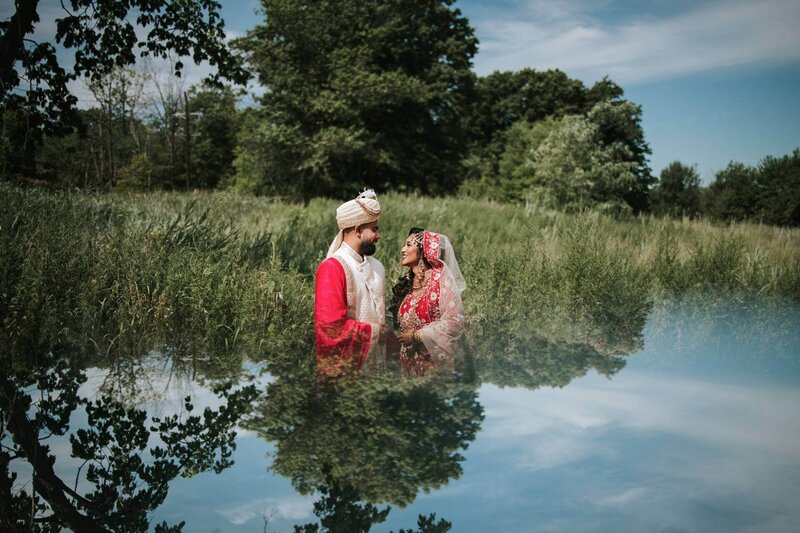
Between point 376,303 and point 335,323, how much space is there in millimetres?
423

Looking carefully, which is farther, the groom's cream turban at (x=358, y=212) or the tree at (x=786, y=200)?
the tree at (x=786, y=200)

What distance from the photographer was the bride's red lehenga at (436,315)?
4.50 metres

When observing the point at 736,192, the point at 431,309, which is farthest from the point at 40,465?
the point at 736,192

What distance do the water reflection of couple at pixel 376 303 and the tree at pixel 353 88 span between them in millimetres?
20679

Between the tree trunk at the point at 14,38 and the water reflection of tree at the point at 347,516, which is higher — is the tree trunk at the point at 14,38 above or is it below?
above

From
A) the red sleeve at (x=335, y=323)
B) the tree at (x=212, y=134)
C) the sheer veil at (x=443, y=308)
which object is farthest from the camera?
the tree at (x=212, y=134)

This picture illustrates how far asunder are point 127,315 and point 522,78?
1723 inches

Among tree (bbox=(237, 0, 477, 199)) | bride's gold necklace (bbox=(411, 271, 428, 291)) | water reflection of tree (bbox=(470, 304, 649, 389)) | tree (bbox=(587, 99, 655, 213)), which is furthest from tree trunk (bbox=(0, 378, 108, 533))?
tree (bbox=(587, 99, 655, 213))

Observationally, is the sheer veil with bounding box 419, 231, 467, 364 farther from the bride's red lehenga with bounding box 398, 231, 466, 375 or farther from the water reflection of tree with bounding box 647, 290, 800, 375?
the water reflection of tree with bounding box 647, 290, 800, 375

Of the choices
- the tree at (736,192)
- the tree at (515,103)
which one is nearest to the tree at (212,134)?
the tree at (515,103)

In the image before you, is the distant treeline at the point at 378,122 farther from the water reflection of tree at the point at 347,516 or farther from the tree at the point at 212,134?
the water reflection of tree at the point at 347,516

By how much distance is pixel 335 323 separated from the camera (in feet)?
12.8

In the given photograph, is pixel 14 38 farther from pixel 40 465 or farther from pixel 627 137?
pixel 627 137

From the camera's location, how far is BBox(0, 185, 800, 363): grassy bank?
5.62 meters
